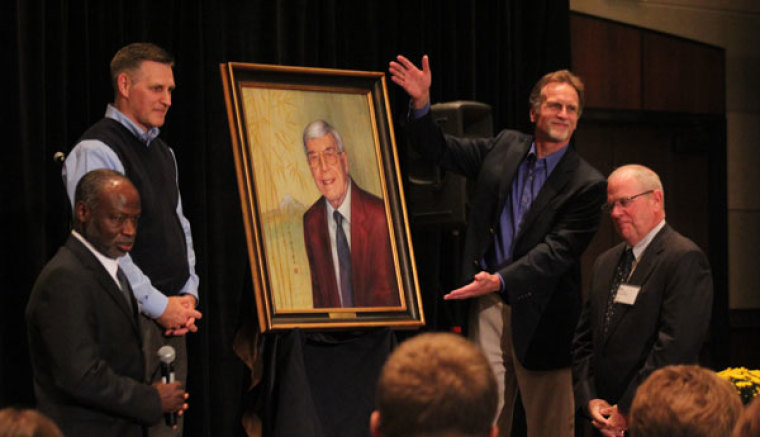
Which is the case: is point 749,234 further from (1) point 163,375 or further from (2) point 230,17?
(1) point 163,375

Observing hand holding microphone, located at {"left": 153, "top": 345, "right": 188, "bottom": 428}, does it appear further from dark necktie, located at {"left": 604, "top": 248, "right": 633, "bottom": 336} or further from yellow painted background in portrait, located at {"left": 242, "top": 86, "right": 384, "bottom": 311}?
dark necktie, located at {"left": 604, "top": 248, "right": 633, "bottom": 336}

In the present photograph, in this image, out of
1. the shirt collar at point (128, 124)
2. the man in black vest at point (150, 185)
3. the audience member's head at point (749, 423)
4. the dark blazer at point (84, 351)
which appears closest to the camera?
the audience member's head at point (749, 423)

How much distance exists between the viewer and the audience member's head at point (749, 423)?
5.67 ft

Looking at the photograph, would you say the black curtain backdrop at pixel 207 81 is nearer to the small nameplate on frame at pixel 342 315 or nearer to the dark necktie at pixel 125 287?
the small nameplate on frame at pixel 342 315

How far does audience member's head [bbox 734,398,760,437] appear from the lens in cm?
173

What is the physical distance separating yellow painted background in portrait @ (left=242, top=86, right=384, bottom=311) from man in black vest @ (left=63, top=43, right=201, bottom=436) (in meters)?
0.32

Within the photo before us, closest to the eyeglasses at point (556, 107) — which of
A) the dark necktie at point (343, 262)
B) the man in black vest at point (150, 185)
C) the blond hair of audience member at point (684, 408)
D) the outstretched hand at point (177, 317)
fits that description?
the dark necktie at point (343, 262)

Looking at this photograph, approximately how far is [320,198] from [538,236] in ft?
2.93

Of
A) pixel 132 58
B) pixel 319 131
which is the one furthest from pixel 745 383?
pixel 132 58

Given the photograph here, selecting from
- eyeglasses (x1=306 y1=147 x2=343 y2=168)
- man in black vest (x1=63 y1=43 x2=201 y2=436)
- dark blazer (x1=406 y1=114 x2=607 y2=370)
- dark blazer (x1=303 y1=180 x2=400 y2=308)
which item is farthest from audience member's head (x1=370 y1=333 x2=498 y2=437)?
eyeglasses (x1=306 y1=147 x2=343 y2=168)

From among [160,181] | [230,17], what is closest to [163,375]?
[160,181]

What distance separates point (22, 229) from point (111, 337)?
1.58m

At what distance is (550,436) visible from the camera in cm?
407

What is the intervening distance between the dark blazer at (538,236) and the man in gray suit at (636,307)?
4.3 inches
